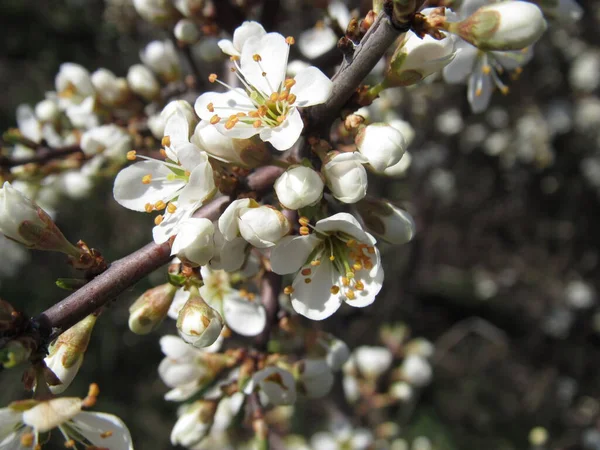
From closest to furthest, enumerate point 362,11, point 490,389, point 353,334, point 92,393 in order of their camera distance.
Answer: point 92,393
point 362,11
point 353,334
point 490,389

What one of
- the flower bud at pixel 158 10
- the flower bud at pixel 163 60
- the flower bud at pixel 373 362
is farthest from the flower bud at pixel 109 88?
the flower bud at pixel 373 362

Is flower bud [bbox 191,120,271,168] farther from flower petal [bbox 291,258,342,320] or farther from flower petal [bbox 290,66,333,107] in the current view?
flower petal [bbox 291,258,342,320]

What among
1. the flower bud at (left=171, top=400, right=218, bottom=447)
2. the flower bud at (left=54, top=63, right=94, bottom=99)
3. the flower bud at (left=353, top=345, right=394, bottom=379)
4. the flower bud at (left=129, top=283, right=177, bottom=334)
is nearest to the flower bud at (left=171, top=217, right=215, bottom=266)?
the flower bud at (left=129, top=283, right=177, bottom=334)

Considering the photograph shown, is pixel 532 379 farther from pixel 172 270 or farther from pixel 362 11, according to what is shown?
pixel 172 270

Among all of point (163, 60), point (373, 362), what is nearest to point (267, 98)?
point (163, 60)

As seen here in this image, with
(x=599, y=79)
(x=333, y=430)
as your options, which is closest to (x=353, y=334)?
(x=333, y=430)

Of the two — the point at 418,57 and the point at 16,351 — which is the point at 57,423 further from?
the point at 418,57
